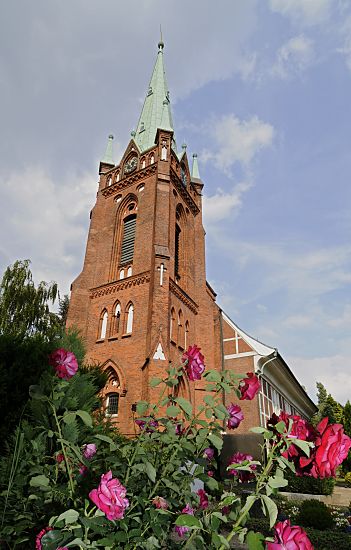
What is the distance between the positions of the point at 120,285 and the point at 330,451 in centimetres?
1637

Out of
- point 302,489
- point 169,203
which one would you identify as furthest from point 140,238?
point 302,489

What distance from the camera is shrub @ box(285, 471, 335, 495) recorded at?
10.7 m

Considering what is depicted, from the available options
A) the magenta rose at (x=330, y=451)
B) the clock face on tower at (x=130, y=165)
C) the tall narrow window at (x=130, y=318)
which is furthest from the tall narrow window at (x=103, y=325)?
the magenta rose at (x=330, y=451)

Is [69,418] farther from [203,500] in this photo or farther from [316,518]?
[316,518]

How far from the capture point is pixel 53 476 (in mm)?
2236

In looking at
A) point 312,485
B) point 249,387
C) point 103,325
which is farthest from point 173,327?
point 249,387

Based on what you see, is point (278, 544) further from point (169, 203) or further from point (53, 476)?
point (169, 203)

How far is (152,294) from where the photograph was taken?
15.6 m

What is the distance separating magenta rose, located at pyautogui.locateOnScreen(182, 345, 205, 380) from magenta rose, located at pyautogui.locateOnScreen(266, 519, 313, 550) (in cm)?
120

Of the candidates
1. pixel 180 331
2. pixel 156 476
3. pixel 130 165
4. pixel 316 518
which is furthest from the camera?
pixel 130 165

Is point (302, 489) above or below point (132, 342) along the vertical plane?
below

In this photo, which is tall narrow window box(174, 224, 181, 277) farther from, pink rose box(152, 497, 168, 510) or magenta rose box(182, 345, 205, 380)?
pink rose box(152, 497, 168, 510)

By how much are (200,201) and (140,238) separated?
7394mm

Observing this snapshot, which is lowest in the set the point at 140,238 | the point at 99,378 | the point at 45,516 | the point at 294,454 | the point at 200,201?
the point at 45,516
